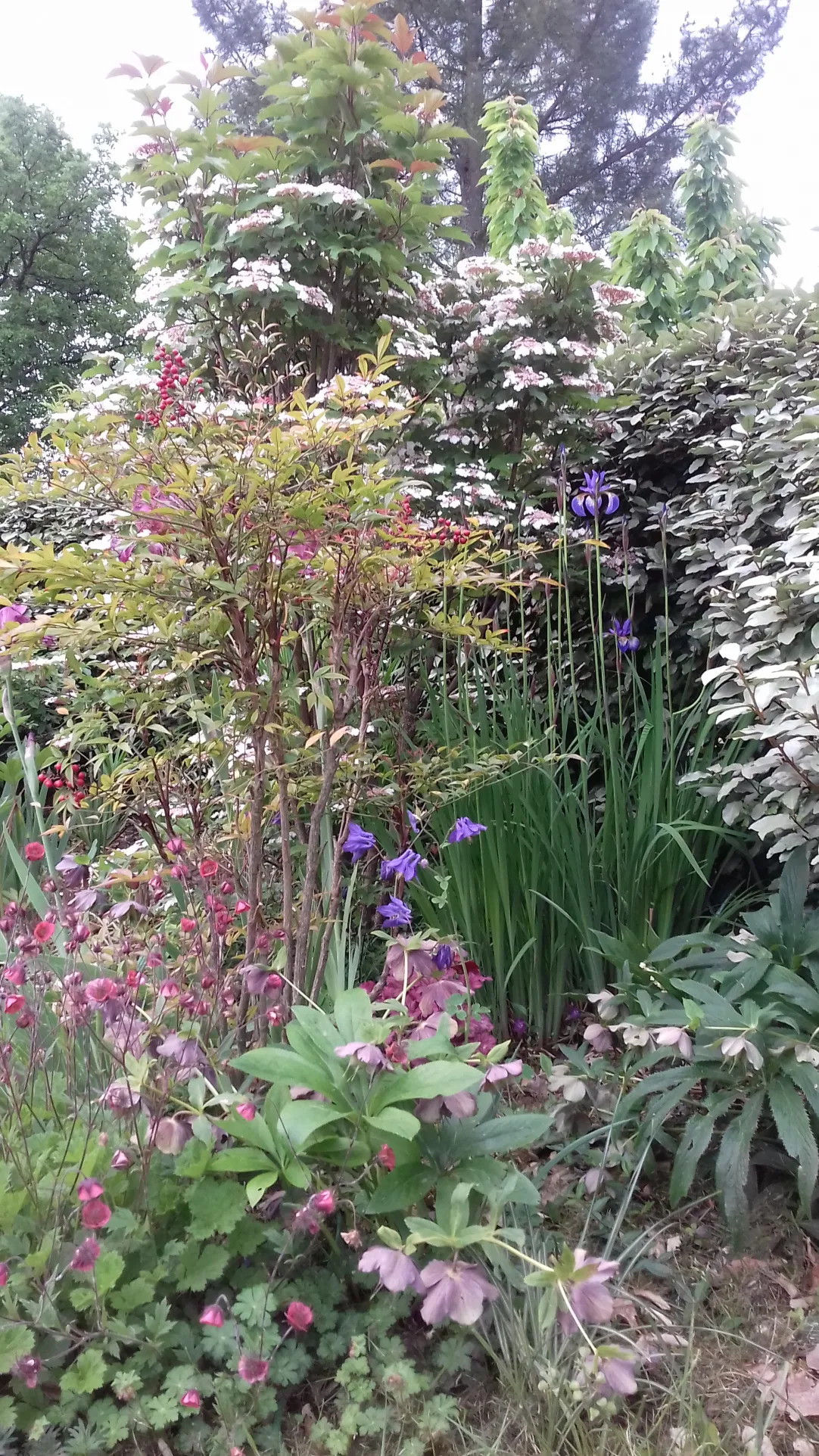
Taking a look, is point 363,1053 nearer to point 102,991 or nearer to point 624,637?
point 102,991

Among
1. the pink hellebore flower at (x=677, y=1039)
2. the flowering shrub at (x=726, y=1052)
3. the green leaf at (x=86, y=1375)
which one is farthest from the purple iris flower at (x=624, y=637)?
the green leaf at (x=86, y=1375)

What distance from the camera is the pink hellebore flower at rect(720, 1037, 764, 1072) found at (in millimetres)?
1352

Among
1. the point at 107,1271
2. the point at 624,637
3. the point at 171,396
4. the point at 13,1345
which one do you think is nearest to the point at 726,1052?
the point at 107,1271

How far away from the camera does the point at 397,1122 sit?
1087 millimetres

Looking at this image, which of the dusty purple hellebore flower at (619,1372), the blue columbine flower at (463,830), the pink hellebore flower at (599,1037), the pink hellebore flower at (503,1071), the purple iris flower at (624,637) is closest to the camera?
the dusty purple hellebore flower at (619,1372)

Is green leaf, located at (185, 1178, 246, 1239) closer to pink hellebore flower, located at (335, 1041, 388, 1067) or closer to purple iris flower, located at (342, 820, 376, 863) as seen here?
pink hellebore flower, located at (335, 1041, 388, 1067)

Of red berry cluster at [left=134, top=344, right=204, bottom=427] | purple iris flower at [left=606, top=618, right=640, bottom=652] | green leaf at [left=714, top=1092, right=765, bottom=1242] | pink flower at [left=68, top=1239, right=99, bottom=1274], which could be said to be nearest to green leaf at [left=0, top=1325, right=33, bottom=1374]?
pink flower at [left=68, top=1239, right=99, bottom=1274]

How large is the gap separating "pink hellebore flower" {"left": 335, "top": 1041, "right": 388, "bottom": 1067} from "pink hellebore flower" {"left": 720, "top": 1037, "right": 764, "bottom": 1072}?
1.90ft

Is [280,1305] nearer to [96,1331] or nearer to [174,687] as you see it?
[96,1331]

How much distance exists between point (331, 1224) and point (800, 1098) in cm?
80

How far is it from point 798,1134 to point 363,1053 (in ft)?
2.45

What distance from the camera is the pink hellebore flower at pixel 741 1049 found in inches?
53.2

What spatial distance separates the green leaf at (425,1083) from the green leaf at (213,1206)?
0.23 meters

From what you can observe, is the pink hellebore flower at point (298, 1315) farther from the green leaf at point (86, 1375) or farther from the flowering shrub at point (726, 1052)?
the flowering shrub at point (726, 1052)
